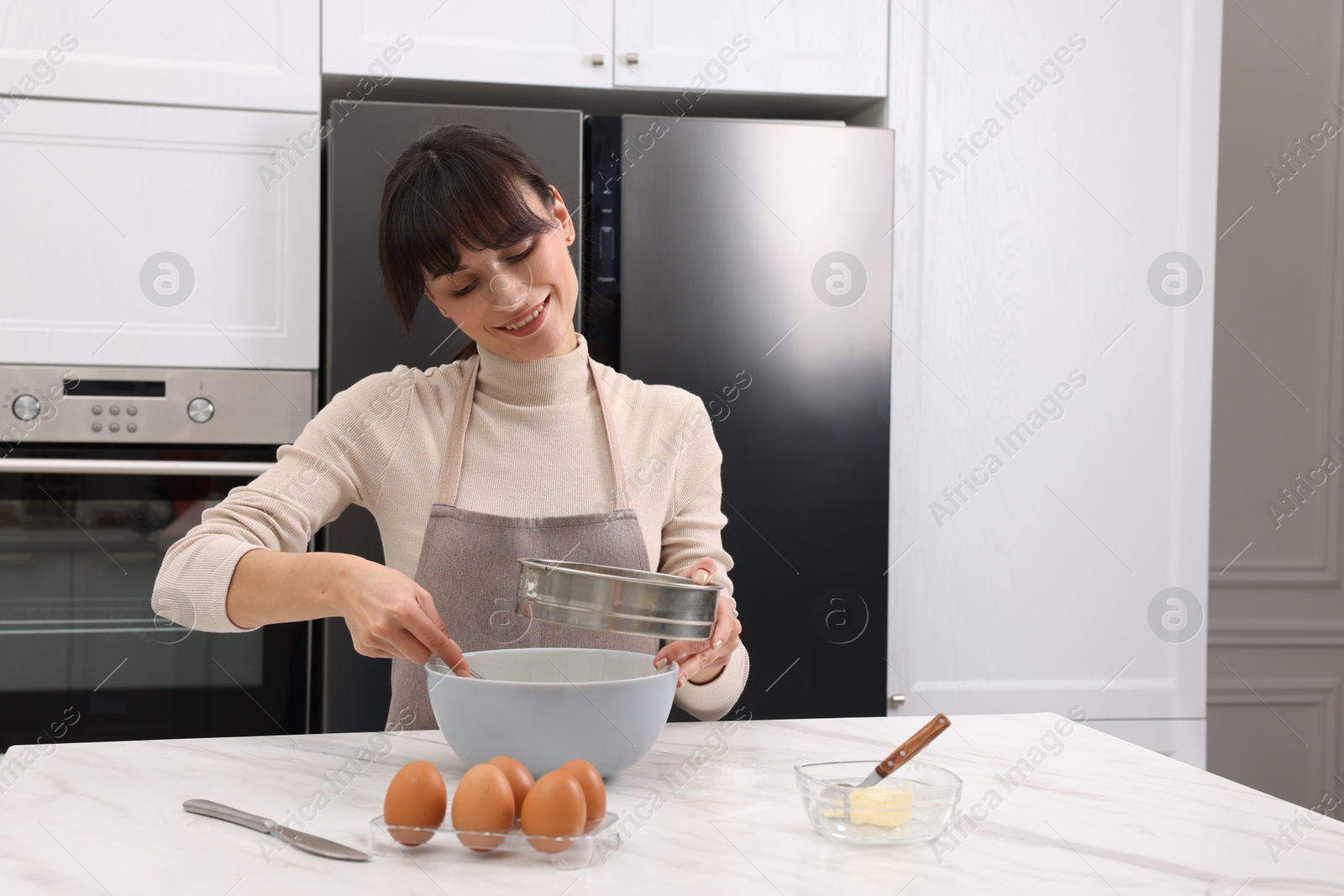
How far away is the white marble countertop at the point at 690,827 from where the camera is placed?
69 centimetres

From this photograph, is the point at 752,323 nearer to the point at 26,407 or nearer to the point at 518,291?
the point at 518,291

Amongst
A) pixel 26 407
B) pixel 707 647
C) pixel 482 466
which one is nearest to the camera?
pixel 707 647

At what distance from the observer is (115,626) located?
171 cm

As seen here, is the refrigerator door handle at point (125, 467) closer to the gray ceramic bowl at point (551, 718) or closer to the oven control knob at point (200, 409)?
the oven control knob at point (200, 409)

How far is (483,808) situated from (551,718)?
0.11m

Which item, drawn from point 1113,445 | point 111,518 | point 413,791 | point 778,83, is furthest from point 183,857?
point 1113,445

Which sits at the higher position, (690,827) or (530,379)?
(530,379)

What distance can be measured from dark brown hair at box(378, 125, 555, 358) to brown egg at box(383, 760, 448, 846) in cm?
61

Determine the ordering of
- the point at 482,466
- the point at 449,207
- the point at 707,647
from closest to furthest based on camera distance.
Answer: the point at 707,647, the point at 449,207, the point at 482,466

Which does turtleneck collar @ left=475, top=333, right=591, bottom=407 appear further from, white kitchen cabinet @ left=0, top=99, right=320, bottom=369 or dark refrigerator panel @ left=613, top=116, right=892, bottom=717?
white kitchen cabinet @ left=0, top=99, right=320, bottom=369

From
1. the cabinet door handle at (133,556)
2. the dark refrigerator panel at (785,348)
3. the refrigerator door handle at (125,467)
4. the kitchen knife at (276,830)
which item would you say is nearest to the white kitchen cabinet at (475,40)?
the dark refrigerator panel at (785,348)

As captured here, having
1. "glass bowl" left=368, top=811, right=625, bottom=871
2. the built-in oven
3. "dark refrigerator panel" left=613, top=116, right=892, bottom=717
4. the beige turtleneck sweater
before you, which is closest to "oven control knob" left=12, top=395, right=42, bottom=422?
the built-in oven

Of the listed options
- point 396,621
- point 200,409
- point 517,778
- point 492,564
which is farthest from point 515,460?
point 200,409

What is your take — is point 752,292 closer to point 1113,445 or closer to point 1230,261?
point 1113,445
